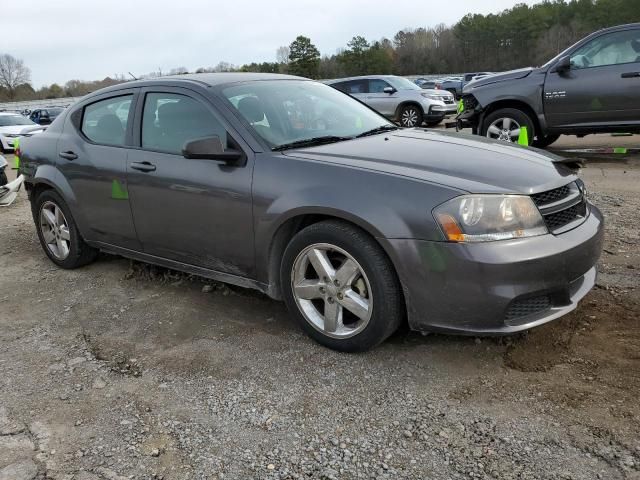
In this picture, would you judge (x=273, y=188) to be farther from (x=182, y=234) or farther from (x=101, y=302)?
(x=101, y=302)

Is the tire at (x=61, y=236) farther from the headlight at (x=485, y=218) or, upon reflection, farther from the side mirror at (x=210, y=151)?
the headlight at (x=485, y=218)

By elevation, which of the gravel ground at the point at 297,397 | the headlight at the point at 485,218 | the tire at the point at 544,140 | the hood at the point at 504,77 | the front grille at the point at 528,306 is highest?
the hood at the point at 504,77

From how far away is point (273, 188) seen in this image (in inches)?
129

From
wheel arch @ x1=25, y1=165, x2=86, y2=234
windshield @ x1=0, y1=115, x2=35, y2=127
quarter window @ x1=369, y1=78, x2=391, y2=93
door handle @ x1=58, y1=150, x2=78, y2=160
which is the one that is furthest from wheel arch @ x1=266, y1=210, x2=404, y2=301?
windshield @ x1=0, y1=115, x2=35, y2=127

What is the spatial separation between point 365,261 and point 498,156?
107 centimetres

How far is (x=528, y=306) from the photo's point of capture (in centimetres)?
283

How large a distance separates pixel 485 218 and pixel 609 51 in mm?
6779

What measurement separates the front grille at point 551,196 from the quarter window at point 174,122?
1.89 m

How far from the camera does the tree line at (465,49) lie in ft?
267

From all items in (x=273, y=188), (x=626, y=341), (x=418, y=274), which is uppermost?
(x=273, y=188)

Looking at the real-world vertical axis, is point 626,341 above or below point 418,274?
below

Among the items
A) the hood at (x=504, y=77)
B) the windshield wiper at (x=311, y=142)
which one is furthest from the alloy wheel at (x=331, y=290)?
the hood at (x=504, y=77)

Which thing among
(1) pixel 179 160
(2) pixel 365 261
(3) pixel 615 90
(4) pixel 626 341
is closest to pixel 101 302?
(1) pixel 179 160

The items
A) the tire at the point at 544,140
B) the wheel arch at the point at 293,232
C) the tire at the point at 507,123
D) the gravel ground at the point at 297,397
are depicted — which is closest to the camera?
the gravel ground at the point at 297,397
